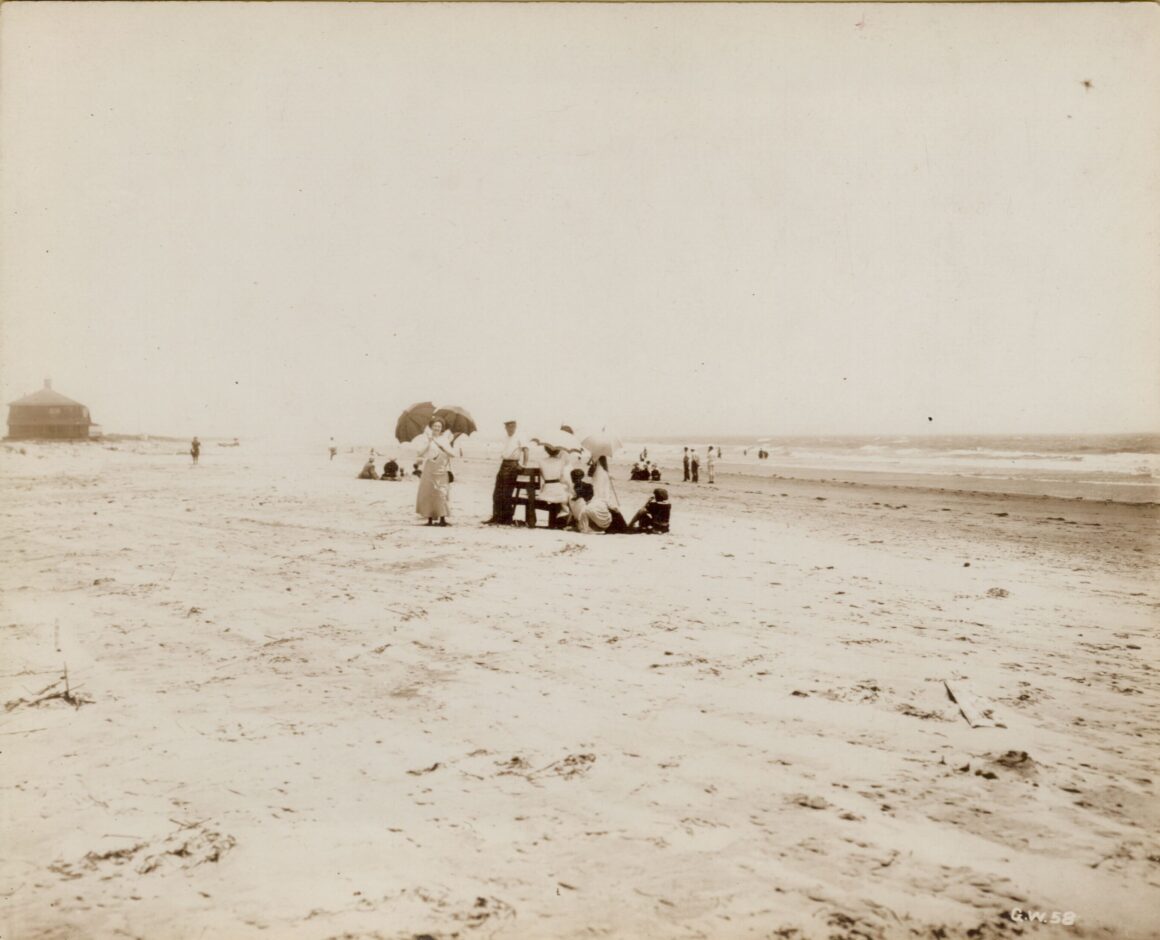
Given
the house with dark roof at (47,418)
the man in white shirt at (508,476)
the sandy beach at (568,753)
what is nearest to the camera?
the sandy beach at (568,753)

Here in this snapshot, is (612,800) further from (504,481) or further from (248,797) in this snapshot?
(504,481)

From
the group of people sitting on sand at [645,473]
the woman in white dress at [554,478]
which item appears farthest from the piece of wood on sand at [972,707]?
the group of people sitting on sand at [645,473]

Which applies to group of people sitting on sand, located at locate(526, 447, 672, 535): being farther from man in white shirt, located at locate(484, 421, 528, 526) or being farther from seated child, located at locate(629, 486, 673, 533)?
man in white shirt, located at locate(484, 421, 528, 526)

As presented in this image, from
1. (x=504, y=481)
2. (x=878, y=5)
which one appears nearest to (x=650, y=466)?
(x=504, y=481)

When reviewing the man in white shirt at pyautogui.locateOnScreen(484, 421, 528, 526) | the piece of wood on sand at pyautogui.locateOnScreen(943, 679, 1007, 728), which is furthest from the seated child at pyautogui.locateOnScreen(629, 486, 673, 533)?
the piece of wood on sand at pyautogui.locateOnScreen(943, 679, 1007, 728)

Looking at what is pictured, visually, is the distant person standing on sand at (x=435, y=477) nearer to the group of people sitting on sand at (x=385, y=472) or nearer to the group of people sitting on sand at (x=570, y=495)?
the group of people sitting on sand at (x=570, y=495)

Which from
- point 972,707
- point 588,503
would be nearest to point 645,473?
point 588,503

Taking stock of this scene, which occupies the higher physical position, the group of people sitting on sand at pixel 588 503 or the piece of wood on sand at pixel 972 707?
the group of people sitting on sand at pixel 588 503
